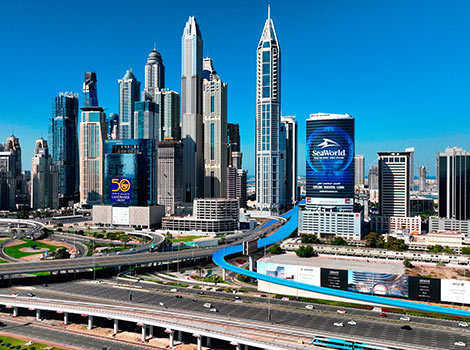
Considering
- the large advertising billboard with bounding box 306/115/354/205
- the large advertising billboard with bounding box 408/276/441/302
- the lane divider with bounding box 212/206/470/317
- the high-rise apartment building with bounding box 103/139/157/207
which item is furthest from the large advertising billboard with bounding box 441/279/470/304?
the high-rise apartment building with bounding box 103/139/157/207

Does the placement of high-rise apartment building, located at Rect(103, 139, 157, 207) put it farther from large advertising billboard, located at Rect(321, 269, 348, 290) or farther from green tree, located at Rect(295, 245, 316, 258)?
large advertising billboard, located at Rect(321, 269, 348, 290)

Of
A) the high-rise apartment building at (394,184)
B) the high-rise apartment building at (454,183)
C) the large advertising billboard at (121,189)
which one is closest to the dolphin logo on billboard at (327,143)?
the high-rise apartment building at (394,184)

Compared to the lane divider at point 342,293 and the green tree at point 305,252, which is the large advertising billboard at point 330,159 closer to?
the lane divider at point 342,293

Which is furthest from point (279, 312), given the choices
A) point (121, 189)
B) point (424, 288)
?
point (121, 189)

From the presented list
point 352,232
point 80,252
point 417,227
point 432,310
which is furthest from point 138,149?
point 432,310

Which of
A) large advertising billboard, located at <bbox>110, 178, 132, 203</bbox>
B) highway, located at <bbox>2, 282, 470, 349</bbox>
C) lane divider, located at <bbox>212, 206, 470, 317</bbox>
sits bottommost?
highway, located at <bbox>2, 282, 470, 349</bbox>

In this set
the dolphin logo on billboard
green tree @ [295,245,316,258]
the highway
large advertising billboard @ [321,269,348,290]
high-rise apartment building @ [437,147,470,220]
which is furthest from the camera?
high-rise apartment building @ [437,147,470,220]
